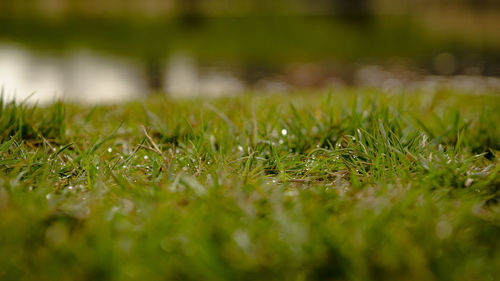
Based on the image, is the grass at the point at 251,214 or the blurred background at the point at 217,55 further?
the blurred background at the point at 217,55

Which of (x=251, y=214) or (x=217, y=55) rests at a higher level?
(x=217, y=55)

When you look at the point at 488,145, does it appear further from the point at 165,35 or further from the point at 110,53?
the point at 165,35

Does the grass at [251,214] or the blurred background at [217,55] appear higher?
the blurred background at [217,55]

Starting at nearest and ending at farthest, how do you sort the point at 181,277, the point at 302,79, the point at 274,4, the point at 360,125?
the point at 181,277
the point at 360,125
the point at 302,79
the point at 274,4

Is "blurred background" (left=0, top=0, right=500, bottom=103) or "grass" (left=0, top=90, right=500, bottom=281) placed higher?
"blurred background" (left=0, top=0, right=500, bottom=103)

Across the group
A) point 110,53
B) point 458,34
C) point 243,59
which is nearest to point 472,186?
point 243,59
